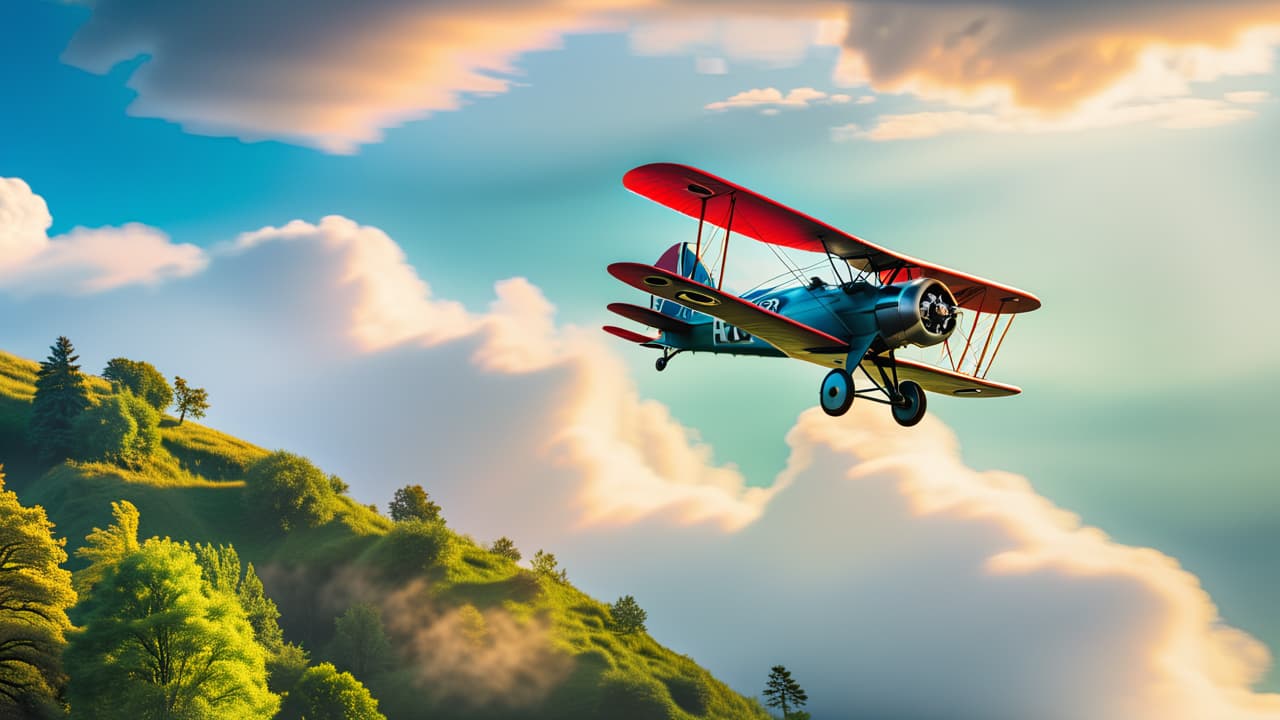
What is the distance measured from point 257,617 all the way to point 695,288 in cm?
7427

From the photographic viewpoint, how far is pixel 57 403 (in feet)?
371

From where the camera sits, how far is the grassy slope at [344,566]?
292 feet

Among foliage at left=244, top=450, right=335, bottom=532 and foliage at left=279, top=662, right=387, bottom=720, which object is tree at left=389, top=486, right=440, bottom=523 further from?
foliage at left=279, top=662, right=387, bottom=720

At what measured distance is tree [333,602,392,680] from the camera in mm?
88475

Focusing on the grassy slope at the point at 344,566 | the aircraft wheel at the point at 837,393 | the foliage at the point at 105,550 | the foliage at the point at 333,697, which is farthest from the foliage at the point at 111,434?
the aircraft wheel at the point at 837,393

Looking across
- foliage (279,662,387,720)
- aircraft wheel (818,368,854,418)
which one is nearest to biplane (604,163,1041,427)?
aircraft wheel (818,368,854,418)

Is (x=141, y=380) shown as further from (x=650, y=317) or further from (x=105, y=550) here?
(x=650, y=317)

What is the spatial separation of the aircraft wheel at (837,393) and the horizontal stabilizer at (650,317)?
20.0 feet

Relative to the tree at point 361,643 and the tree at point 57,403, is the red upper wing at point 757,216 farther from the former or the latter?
the tree at point 57,403

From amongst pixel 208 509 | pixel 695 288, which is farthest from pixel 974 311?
pixel 208 509

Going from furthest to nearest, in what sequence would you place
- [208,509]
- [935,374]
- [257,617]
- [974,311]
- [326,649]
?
[208,509] < [326,649] < [257,617] < [974,311] < [935,374]

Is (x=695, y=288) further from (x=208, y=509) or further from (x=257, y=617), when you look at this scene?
(x=208, y=509)

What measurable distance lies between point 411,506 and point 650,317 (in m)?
106

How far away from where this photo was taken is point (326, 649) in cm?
9100
